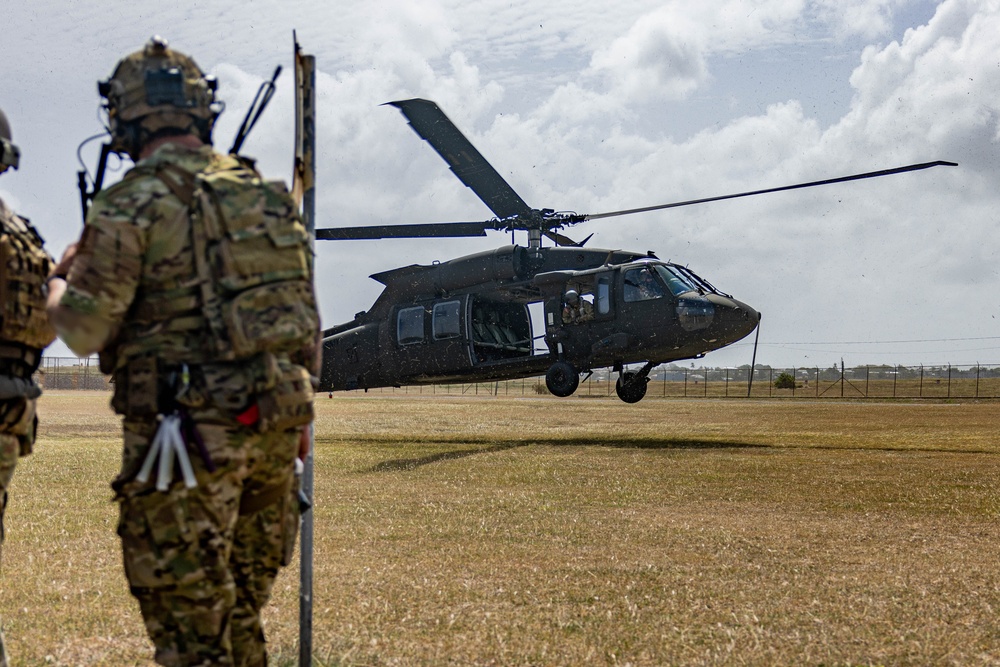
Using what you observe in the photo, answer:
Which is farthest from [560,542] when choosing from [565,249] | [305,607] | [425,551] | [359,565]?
[565,249]

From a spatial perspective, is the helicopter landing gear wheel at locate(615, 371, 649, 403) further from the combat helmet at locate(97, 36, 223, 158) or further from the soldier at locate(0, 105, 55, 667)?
the combat helmet at locate(97, 36, 223, 158)

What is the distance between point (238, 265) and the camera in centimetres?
293

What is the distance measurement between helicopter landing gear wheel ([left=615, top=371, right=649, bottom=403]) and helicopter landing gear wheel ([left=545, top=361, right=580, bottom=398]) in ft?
3.20

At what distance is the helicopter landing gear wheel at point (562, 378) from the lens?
16.8 m

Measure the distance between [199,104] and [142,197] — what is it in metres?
0.42

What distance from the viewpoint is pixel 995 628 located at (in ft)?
17.2

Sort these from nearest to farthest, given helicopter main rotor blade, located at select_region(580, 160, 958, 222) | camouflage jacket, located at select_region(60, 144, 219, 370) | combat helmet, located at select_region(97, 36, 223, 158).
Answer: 1. camouflage jacket, located at select_region(60, 144, 219, 370)
2. combat helmet, located at select_region(97, 36, 223, 158)
3. helicopter main rotor blade, located at select_region(580, 160, 958, 222)

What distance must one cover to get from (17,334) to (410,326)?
1465 cm

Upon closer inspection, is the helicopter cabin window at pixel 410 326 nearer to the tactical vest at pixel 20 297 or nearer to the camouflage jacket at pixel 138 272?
the tactical vest at pixel 20 297

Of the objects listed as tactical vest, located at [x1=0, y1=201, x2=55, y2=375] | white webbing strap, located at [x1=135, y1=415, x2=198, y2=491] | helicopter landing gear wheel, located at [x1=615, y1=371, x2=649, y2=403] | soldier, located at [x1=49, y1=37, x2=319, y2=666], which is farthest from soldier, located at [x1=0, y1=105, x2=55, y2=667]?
helicopter landing gear wheel, located at [x1=615, y1=371, x2=649, y2=403]

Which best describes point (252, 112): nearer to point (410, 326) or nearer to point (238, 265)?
point (238, 265)

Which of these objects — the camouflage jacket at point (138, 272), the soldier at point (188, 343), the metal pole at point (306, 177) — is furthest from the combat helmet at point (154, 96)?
the metal pole at point (306, 177)

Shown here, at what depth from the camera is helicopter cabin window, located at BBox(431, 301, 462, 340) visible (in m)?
17.6

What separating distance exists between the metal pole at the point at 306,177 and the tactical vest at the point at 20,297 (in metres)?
0.98
